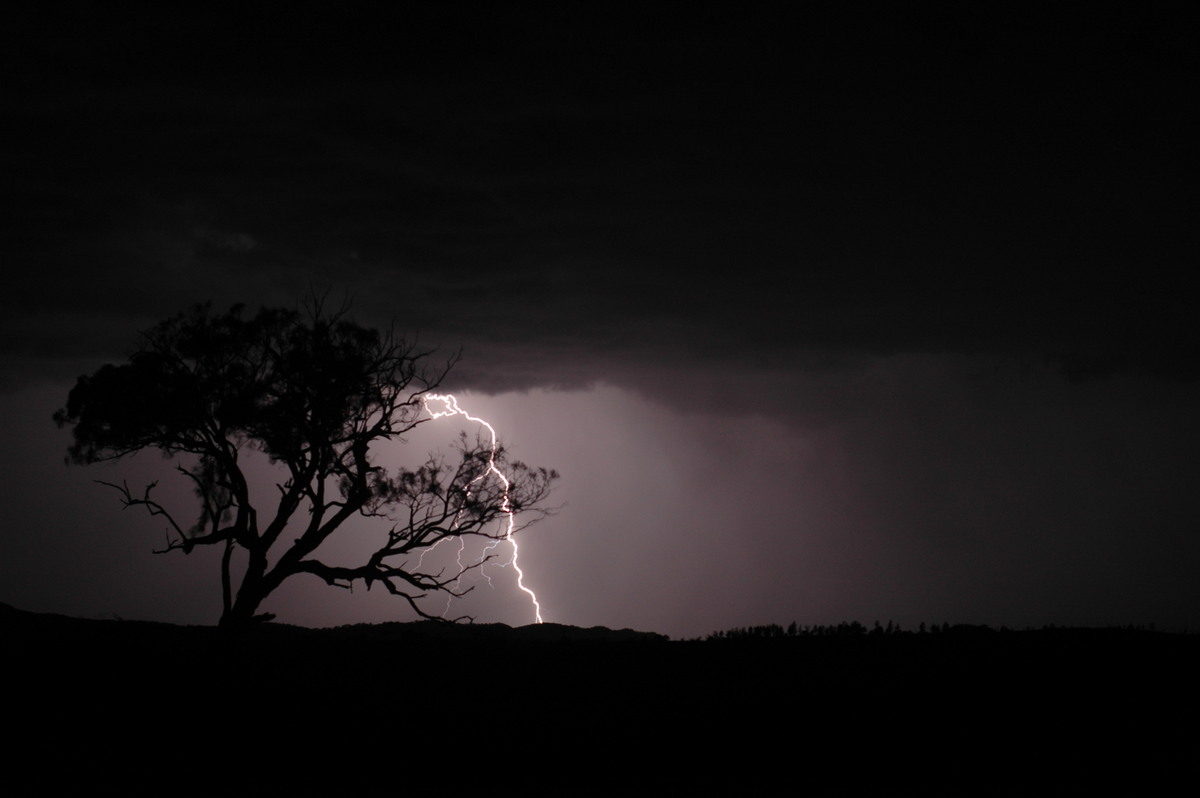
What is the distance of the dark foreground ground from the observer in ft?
53.7

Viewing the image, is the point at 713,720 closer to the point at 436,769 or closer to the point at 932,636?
the point at 436,769

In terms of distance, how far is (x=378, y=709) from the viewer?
2233 centimetres

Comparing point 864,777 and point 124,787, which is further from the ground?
point 864,777

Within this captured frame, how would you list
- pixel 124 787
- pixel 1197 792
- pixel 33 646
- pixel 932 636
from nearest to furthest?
pixel 1197 792 < pixel 124 787 < pixel 932 636 < pixel 33 646

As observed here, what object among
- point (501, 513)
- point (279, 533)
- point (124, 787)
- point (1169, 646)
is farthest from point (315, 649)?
point (1169, 646)

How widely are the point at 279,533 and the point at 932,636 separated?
58.7 ft

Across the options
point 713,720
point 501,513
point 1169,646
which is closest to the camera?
point 713,720

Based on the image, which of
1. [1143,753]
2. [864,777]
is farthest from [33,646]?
[1143,753]

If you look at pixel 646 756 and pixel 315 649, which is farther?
pixel 315 649

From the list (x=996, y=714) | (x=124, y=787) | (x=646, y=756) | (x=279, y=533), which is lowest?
(x=124, y=787)

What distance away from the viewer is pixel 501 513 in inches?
1293

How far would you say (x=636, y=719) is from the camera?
2023 cm

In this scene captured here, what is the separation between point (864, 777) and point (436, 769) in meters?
7.61

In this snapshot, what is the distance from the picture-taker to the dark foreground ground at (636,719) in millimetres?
16359
